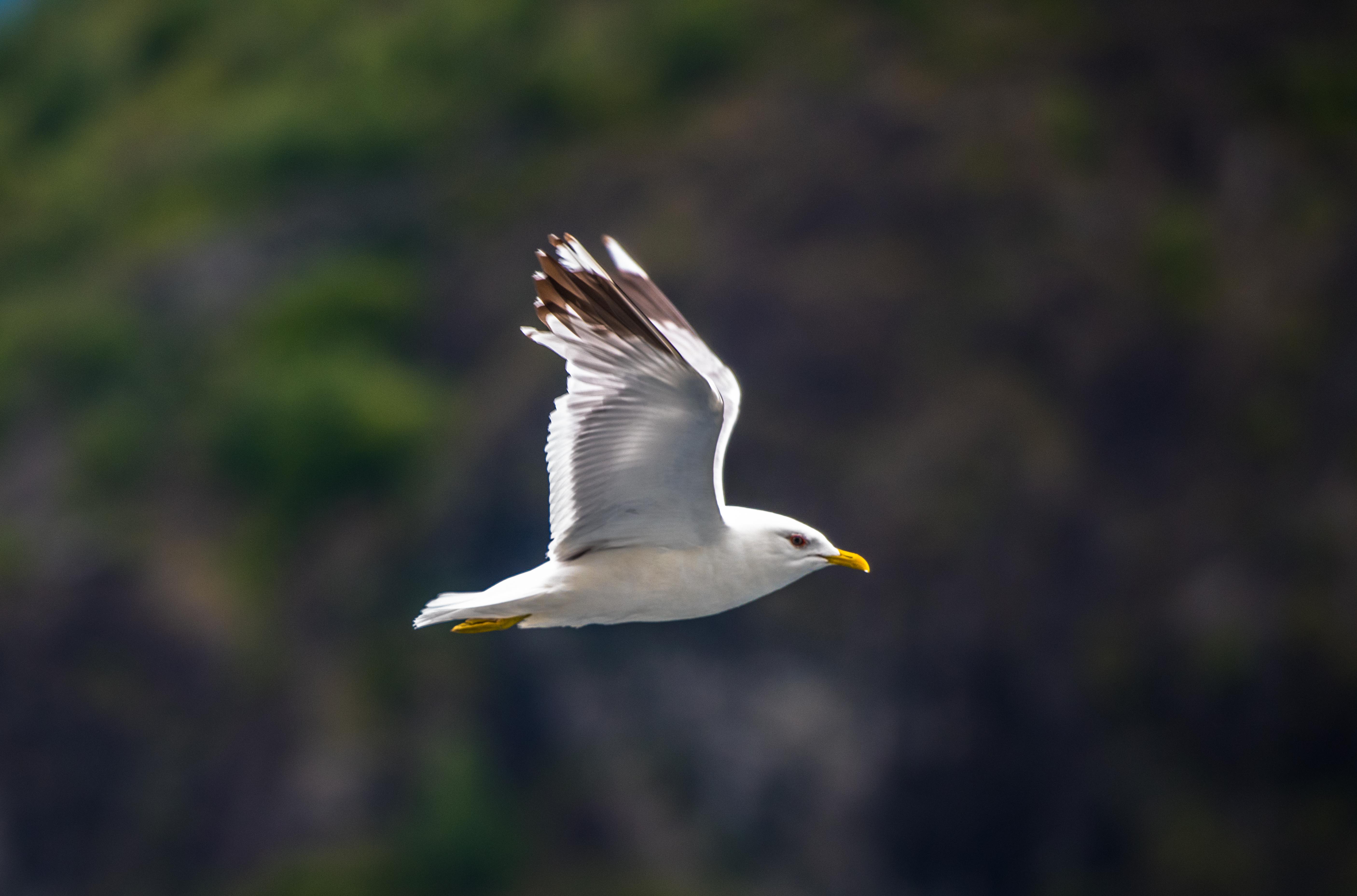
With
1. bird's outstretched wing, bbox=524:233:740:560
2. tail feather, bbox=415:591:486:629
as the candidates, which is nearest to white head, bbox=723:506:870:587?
bird's outstretched wing, bbox=524:233:740:560

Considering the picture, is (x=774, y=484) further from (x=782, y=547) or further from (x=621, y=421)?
(x=621, y=421)

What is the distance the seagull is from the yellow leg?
0.02 metres

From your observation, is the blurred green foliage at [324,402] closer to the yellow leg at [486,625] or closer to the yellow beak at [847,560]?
the yellow leg at [486,625]

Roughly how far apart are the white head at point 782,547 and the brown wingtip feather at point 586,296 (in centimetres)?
92

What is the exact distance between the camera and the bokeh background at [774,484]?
65.4ft

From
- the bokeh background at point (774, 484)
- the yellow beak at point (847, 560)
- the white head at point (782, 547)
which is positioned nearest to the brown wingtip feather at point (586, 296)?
the white head at point (782, 547)

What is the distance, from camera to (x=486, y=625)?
6660 millimetres

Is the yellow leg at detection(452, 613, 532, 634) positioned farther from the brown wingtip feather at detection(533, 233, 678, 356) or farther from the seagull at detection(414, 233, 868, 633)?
the brown wingtip feather at detection(533, 233, 678, 356)

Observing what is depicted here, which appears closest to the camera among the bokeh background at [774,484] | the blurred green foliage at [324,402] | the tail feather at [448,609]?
the tail feather at [448,609]

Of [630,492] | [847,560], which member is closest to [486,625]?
[630,492]

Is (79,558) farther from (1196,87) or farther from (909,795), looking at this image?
(1196,87)

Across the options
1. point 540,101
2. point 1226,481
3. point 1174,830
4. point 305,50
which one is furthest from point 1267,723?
point 305,50

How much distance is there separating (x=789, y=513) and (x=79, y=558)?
10029 mm

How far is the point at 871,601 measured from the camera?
20.1m
